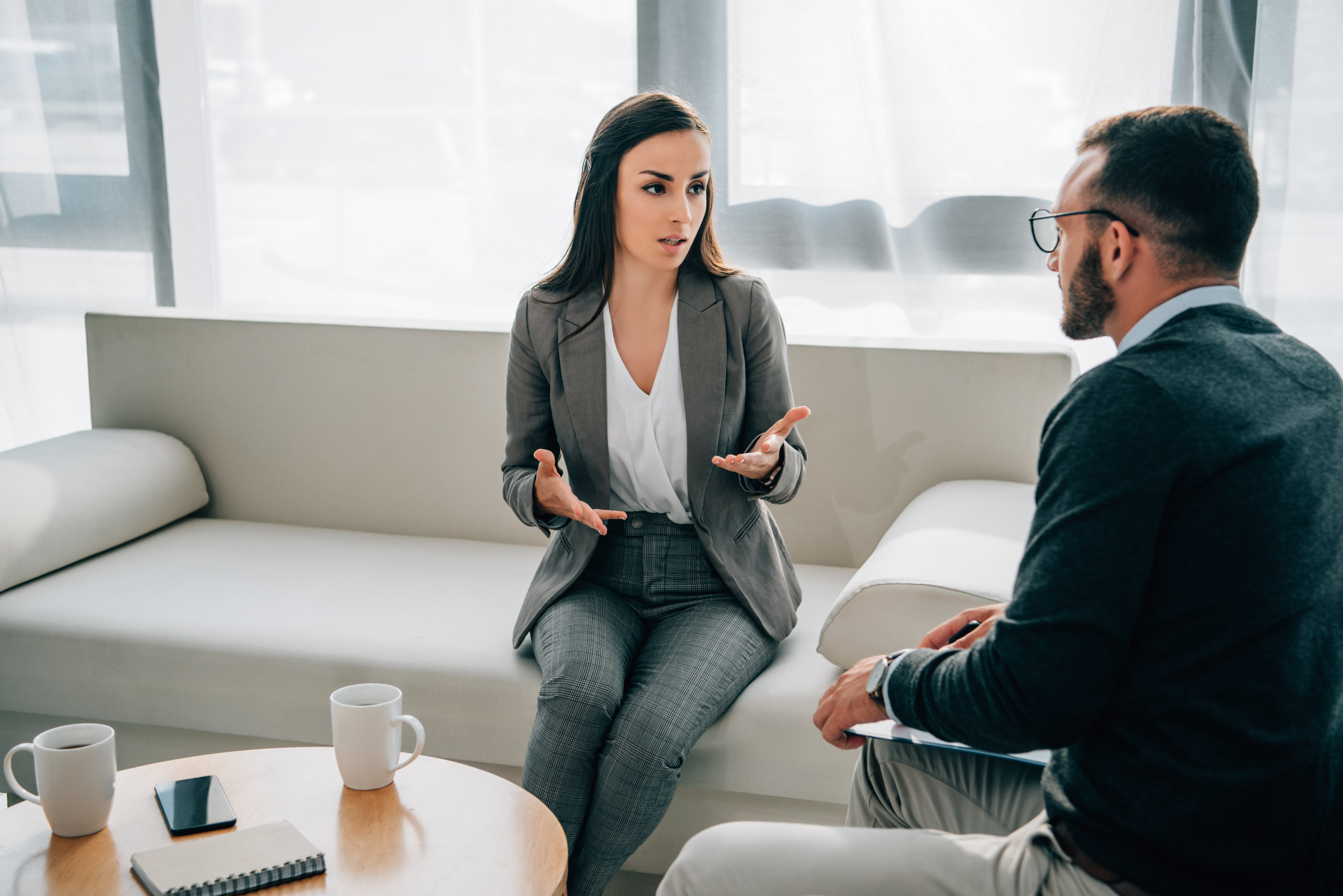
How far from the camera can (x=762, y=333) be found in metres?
1.73

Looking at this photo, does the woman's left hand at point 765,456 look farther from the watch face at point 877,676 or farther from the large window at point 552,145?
the large window at point 552,145

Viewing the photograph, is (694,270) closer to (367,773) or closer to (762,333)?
(762,333)

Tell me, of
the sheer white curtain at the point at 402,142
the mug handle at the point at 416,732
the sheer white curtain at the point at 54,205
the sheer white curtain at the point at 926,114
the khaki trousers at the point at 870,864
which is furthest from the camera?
the sheer white curtain at the point at 54,205

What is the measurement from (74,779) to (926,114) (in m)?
2.22

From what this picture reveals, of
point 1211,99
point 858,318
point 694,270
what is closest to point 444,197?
point 858,318

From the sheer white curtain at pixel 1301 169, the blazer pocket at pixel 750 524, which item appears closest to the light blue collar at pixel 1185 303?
the blazer pocket at pixel 750 524

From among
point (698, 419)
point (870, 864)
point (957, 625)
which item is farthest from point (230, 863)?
point (698, 419)

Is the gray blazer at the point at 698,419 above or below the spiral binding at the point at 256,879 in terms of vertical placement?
above

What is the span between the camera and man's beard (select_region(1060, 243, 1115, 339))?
0.98m

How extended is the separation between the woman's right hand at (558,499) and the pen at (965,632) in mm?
520

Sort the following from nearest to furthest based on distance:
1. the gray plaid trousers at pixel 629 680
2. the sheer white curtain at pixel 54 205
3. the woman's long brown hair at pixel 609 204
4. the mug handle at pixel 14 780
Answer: the mug handle at pixel 14 780 < the gray plaid trousers at pixel 629 680 < the woman's long brown hair at pixel 609 204 < the sheer white curtain at pixel 54 205

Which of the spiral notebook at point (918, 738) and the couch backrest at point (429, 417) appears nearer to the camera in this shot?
the spiral notebook at point (918, 738)

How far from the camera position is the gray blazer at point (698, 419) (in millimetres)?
1658

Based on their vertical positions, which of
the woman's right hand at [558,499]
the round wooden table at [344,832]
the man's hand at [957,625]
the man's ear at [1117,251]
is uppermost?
the man's ear at [1117,251]
